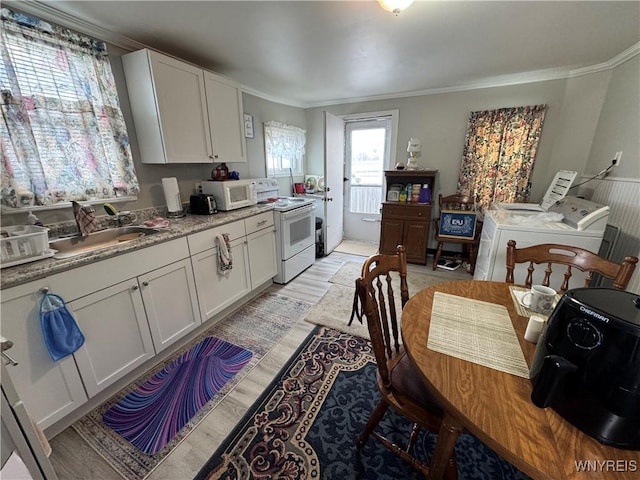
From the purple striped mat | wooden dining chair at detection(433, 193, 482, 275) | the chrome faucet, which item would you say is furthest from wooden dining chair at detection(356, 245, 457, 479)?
Answer: wooden dining chair at detection(433, 193, 482, 275)

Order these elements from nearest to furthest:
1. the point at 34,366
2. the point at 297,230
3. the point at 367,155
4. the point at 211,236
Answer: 1. the point at 34,366
2. the point at 211,236
3. the point at 297,230
4. the point at 367,155

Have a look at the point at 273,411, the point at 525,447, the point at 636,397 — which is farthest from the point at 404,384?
the point at 273,411

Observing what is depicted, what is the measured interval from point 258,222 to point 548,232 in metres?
2.46

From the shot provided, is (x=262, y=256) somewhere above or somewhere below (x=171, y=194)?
below

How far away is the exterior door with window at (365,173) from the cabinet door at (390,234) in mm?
710

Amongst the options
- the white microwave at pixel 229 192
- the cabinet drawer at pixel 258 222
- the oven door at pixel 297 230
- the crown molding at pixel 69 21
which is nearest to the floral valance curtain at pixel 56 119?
the crown molding at pixel 69 21

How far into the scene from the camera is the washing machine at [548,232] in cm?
185

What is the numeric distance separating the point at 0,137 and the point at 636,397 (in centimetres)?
277

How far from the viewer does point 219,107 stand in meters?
2.38

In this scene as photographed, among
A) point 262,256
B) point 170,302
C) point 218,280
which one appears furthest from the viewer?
point 262,256

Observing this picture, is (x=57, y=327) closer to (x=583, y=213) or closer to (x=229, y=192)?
(x=229, y=192)

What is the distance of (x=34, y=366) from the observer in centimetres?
121

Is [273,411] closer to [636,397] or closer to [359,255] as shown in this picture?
[636,397]

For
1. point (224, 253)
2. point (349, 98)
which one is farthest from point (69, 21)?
point (349, 98)
